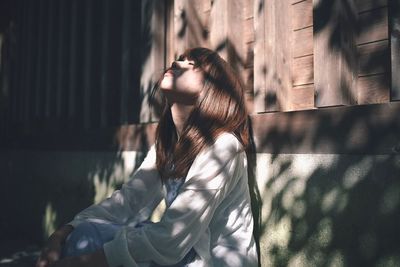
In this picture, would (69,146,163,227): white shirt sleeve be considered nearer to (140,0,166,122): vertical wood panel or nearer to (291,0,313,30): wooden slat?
(140,0,166,122): vertical wood panel

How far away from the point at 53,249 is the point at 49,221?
3.23m

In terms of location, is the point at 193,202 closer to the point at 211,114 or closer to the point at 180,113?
the point at 211,114

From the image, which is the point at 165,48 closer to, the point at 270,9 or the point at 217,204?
the point at 270,9

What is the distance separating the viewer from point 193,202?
2.31 m

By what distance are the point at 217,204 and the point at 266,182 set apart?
19.4 inches

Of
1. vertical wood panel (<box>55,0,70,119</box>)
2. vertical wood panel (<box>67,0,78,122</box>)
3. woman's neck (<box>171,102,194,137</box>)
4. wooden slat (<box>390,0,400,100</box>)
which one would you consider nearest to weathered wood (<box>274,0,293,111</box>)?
woman's neck (<box>171,102,194,137</box>)

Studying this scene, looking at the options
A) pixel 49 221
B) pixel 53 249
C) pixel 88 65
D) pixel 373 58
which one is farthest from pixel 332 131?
pixel 49 221

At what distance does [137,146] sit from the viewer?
4.07m

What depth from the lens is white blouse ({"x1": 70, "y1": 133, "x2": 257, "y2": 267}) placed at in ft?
7.50

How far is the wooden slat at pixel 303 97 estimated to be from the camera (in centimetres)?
294

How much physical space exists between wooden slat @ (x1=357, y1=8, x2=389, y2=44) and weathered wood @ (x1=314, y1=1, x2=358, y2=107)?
0.57 ft

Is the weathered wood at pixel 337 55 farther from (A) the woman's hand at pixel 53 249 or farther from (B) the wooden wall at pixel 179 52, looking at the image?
(A) the woman's hand at pixel 53 249

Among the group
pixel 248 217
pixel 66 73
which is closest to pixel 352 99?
pixel 248 217

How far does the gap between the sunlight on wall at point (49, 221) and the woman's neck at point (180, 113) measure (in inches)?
Result: 126
